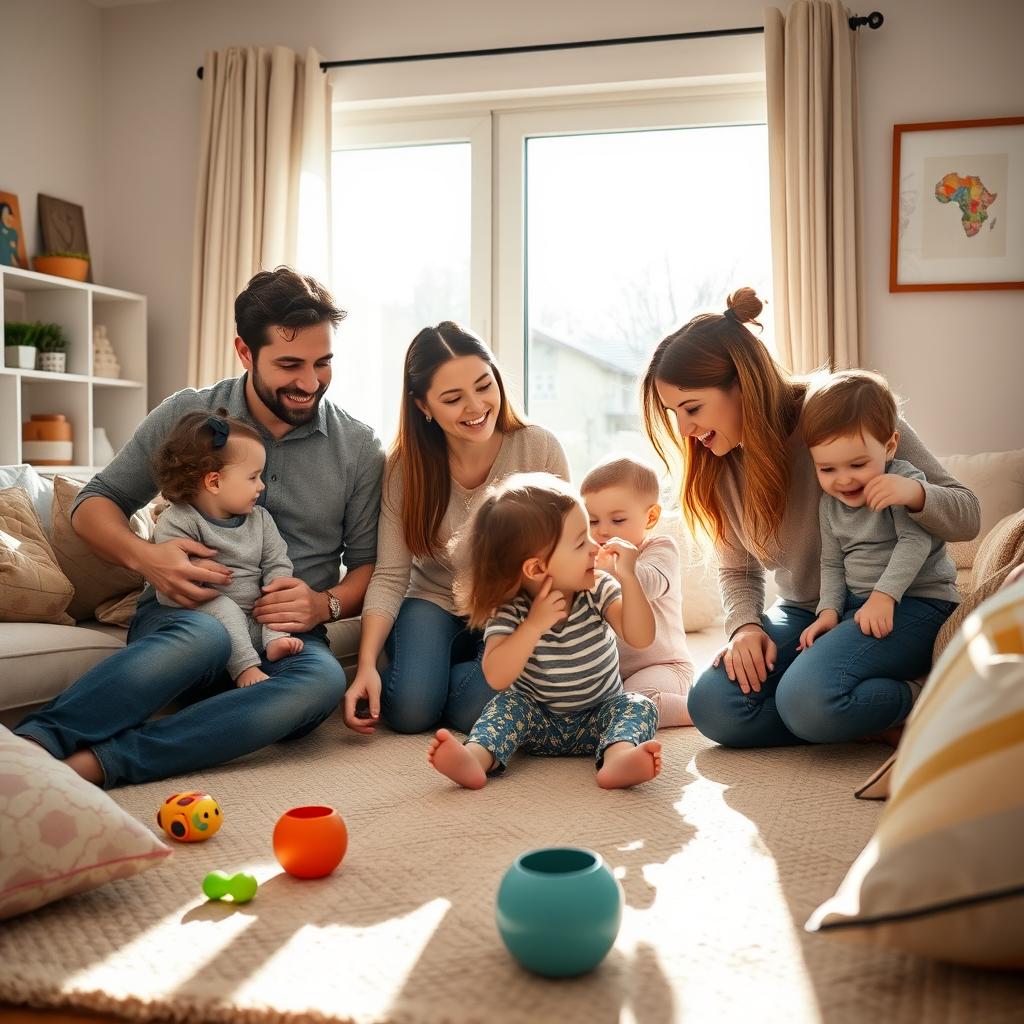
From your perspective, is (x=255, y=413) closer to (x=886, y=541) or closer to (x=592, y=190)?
(x=886, y=541)

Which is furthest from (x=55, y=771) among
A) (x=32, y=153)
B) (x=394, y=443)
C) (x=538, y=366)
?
(x=32, y=153)

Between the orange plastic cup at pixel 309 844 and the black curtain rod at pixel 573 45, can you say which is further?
the black curtain rod at pixel 573 45

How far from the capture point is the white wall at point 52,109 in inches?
163

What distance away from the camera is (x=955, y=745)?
43.6 inches

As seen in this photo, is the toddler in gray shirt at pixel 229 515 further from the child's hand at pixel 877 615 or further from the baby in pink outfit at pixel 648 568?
the child's hand at pixel 877 615

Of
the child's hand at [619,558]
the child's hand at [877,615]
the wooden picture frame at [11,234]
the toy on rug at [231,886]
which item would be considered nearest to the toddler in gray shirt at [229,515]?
the child's hand at [619,558]

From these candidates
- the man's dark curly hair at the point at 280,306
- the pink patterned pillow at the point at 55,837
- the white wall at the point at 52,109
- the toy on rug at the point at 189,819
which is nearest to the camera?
the pink patterned pillow at the point at 55,837

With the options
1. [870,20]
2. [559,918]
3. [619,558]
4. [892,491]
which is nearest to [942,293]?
[870,20]

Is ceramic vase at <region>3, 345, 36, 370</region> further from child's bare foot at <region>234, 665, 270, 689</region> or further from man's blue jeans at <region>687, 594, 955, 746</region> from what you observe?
man's blue jeans at <region>687, 594, 955, 746</region>

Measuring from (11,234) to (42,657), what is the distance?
2.37 metres

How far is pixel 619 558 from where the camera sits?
6.68 ft

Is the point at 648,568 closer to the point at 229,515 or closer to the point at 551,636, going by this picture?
the point at 551,636

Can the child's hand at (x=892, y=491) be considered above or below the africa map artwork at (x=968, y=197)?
below

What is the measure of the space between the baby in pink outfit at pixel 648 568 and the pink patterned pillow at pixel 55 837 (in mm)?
1219
